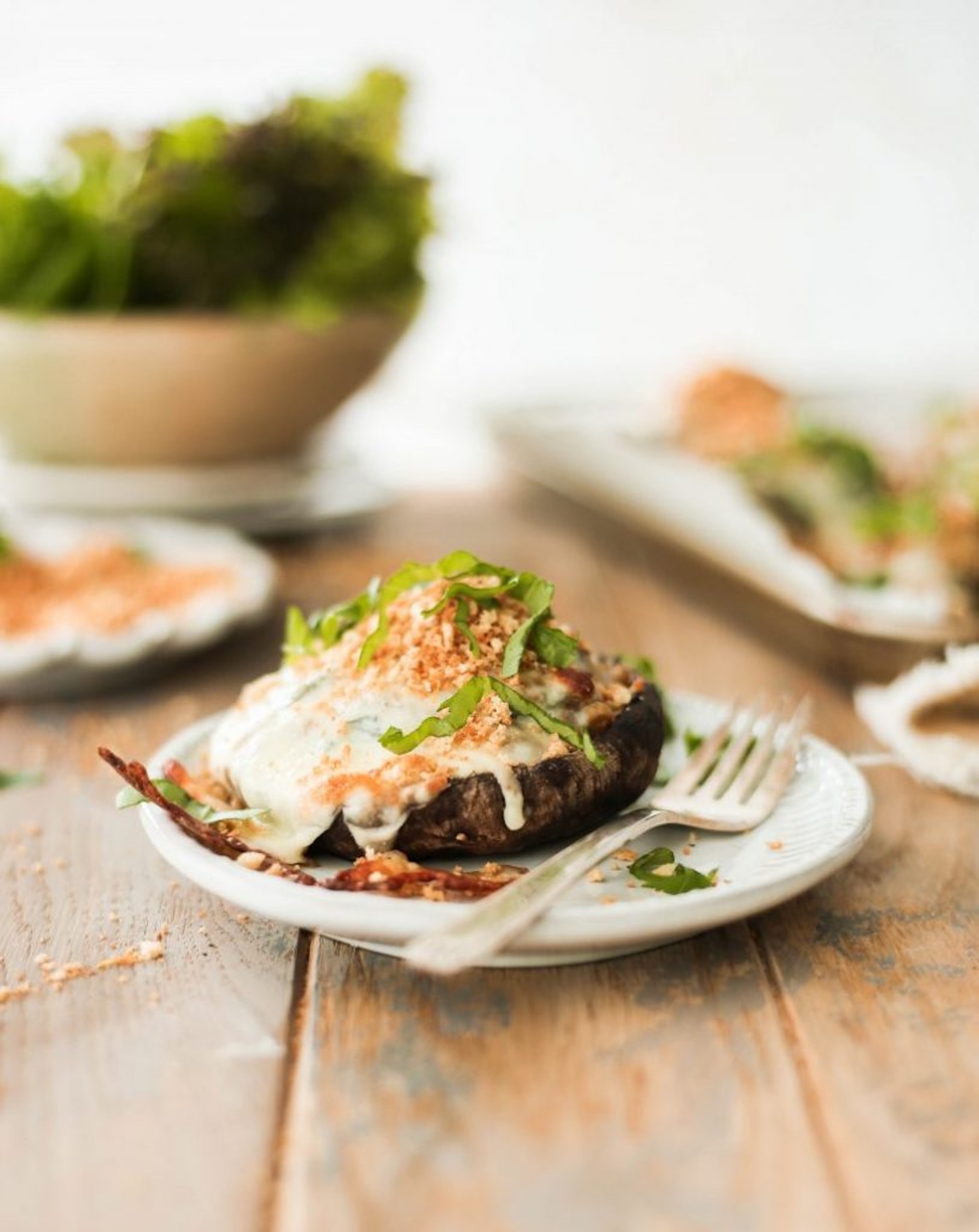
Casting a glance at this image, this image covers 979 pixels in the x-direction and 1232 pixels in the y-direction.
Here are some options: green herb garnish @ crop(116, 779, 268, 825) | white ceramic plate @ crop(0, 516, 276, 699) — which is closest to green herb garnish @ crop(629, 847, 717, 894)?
green herb garnish @ crop(116, 779, 268, 825)

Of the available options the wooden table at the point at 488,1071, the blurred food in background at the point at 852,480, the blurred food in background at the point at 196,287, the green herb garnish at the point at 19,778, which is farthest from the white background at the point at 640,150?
the wooden table at the point at 488,1071

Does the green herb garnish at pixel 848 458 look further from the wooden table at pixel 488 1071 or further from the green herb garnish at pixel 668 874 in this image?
the green herb garnish at pixel 668 874

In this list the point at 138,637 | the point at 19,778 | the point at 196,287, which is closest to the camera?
the point at 19,778

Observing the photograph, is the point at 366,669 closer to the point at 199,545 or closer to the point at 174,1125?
the point at 174,1125

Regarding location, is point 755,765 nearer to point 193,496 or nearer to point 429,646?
point 429,646

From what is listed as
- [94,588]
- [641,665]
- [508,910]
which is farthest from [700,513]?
[508,910]

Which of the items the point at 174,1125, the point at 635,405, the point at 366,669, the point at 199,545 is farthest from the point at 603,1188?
the point at 635,405

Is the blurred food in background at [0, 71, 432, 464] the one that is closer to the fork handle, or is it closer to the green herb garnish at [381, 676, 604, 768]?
the green herb garnish at [381, 676, 604, 768]
